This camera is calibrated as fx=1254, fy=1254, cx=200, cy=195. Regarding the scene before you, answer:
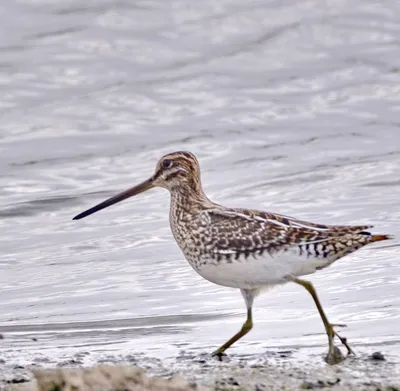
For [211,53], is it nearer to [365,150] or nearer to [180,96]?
[180,96]

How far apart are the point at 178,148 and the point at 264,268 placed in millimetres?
7348

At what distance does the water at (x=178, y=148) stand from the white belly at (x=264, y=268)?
1.82 ft

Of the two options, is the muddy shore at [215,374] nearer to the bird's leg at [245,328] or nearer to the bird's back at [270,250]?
the bird's leg at [245,328]

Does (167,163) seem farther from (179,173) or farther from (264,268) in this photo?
(264,268)

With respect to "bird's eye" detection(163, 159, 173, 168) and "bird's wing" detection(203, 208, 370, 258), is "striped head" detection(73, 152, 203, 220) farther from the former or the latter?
"bird's wing" detection(203, 208, 370, 258)

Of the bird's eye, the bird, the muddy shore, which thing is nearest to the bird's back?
the bird

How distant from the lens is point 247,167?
47.4ft

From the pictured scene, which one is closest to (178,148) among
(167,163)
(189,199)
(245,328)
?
(167,163)

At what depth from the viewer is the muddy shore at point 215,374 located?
5852 millimetres

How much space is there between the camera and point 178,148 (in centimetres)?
1511

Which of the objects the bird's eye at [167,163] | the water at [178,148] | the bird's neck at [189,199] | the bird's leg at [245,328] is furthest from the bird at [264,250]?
the bird's eye at [167,163]

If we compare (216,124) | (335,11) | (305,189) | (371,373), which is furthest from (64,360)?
(335,11)

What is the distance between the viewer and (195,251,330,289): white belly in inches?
310

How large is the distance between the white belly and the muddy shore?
481 millimetres
